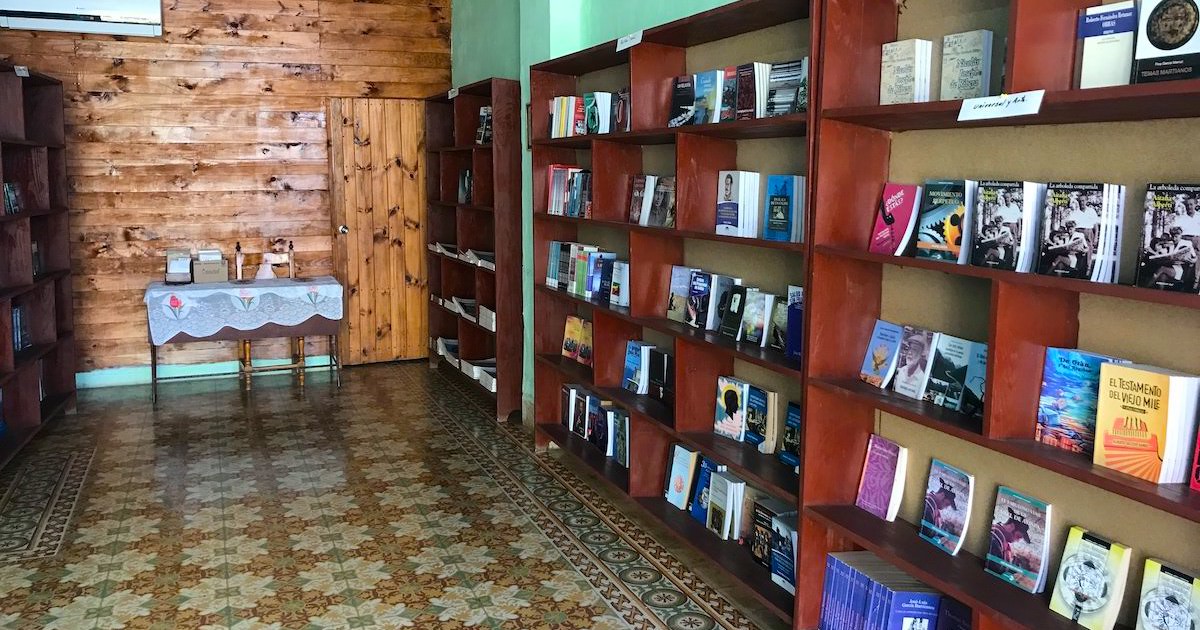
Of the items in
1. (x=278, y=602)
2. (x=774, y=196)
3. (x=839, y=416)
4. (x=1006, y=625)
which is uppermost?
(x=774, y=196)

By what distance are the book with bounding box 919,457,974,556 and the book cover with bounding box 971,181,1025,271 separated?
0.66 metres

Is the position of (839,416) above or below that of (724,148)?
below

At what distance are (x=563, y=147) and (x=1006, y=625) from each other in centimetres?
343

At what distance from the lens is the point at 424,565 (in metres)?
3.74

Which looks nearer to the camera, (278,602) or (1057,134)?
(1057,134)

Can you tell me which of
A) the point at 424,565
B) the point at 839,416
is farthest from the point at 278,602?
the point at 839,416

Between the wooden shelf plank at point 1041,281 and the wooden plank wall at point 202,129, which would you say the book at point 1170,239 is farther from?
the wooden plank wall at point 202,129

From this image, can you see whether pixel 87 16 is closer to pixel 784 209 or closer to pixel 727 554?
pixel 784 209

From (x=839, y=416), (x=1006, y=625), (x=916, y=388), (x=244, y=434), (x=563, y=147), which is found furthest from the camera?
(x=244, y=434)

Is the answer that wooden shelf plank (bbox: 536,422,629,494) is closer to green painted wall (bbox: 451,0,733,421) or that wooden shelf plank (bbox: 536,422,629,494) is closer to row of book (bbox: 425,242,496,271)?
green painted wall (bbox: 451,0,733,421)

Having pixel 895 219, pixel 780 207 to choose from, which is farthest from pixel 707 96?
pixel 895 219

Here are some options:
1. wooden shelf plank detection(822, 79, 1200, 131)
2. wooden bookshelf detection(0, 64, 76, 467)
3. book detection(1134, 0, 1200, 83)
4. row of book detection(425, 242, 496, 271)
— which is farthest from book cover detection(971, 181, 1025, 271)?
wooden bookshelf detection(0, 64, 76, 467)

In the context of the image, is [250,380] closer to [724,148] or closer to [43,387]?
[43,387]

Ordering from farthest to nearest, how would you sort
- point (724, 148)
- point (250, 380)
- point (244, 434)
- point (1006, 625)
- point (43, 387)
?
point (250, 380) → point (43, 387) → point (244, 434) → point (724, 148) → point (1006, 625)
